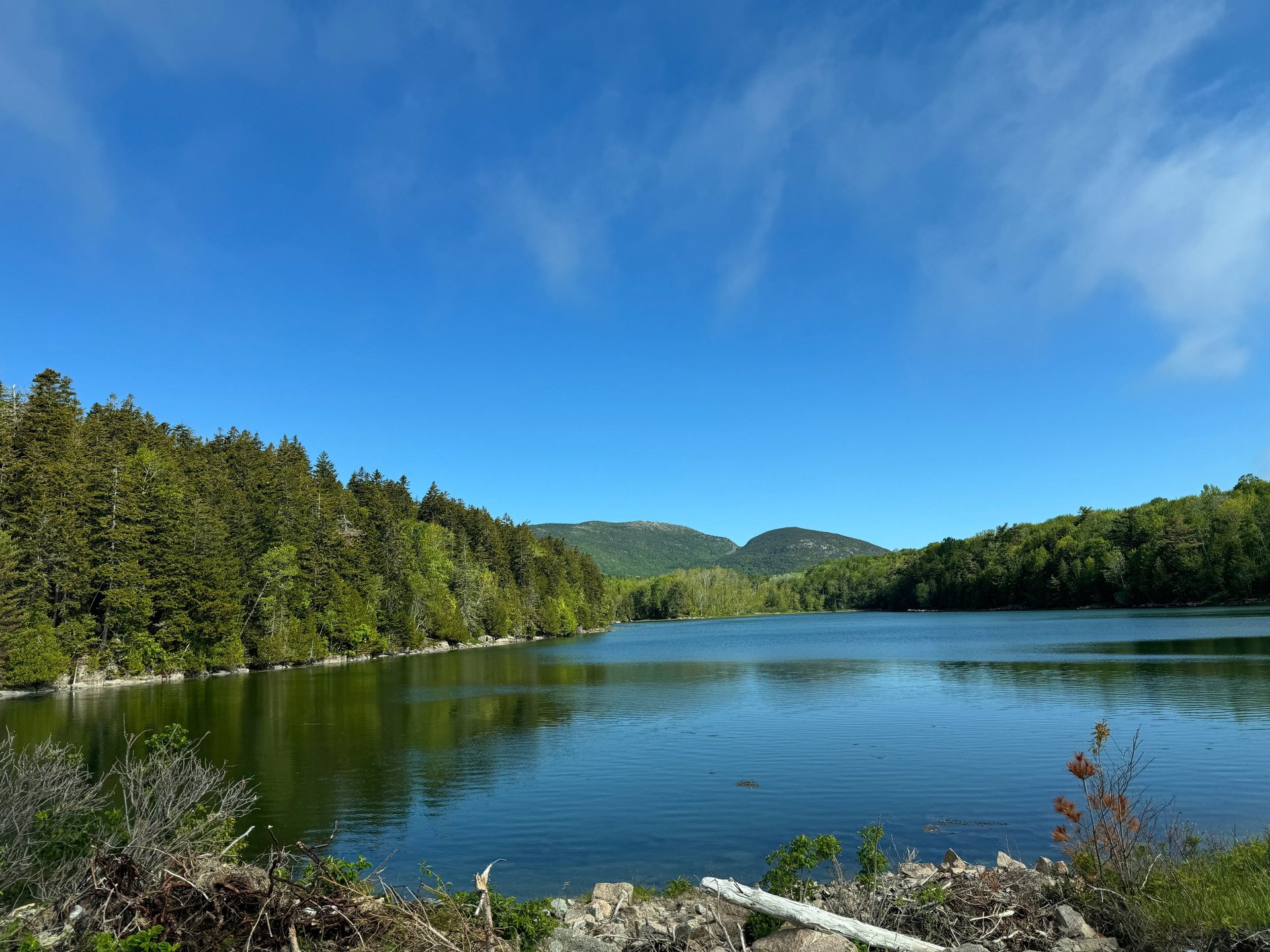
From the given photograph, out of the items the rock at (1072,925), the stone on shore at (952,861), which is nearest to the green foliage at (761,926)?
the rock at (1072,925)

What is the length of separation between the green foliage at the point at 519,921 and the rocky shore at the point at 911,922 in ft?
0.51

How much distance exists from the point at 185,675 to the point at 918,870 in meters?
63.6

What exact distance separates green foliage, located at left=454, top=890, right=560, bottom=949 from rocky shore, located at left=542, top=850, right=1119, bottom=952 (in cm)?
15

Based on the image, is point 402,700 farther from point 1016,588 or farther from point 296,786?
point 1016,588

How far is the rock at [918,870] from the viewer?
12.1 m

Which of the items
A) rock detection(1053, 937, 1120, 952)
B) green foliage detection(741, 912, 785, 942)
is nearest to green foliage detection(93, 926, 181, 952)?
green foliage detection(741, 912, 785, 942)

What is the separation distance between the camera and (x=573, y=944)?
9156 millimetres

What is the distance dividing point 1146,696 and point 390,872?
111 ft

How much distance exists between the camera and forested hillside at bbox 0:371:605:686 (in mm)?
50781

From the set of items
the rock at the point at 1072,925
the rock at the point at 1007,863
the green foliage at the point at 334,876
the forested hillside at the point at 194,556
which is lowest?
the rock at the point at 1007,863

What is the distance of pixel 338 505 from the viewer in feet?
293

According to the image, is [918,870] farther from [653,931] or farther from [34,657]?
[34,657]

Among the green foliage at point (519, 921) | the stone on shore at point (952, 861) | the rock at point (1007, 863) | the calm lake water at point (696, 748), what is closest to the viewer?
the green foliage at point (519, 921)

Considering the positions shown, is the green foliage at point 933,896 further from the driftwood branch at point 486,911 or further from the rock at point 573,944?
the driftwood branch at point 486,911
